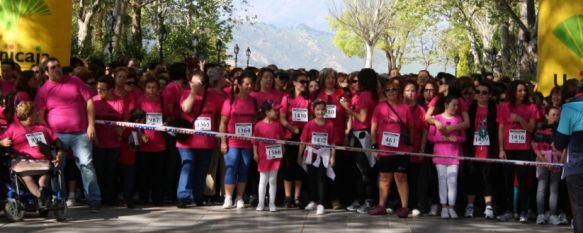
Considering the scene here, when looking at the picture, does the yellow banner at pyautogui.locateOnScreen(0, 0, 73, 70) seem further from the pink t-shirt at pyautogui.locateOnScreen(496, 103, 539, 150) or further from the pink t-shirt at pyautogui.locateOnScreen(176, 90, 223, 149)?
the pink t-shirt at pyautogui.locateOnScreen(496, 103, 539, 150)

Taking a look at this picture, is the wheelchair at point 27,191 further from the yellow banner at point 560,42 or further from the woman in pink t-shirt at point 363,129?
the yellow banner at point 560,42

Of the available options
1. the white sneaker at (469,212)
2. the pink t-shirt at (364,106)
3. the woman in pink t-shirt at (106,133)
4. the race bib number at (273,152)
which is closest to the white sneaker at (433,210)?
the white sneaker at (469,212)

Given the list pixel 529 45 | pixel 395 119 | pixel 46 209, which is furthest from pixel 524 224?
pixel 529 45

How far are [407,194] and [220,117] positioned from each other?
256 cm

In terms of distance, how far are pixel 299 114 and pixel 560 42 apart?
175 inches

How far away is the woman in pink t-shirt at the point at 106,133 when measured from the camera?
12586 millimetres

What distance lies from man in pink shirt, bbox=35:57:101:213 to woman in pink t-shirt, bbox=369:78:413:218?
137 inches

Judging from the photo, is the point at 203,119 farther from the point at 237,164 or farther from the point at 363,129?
the point at 363,129

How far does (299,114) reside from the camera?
13148mm

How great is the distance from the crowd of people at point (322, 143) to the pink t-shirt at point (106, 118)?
1 cm

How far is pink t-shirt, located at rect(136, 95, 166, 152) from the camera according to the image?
12844 millimetres

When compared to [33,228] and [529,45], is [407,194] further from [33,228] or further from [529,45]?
[529,45]

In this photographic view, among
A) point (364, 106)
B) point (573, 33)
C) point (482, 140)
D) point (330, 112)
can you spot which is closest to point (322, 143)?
point (330, 112)

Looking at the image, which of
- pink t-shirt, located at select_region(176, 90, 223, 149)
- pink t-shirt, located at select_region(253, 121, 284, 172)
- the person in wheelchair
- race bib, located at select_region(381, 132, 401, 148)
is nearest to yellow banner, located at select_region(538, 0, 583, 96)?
race bib, located at select_region(381, 132, 401, 148)
